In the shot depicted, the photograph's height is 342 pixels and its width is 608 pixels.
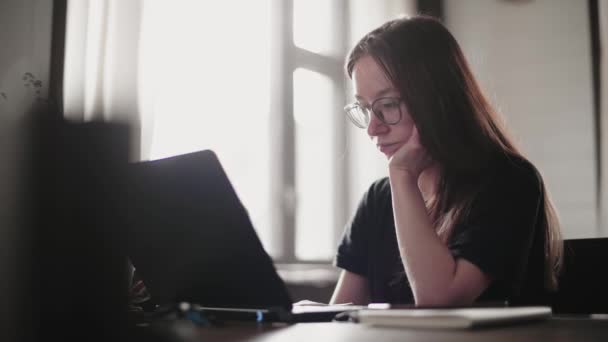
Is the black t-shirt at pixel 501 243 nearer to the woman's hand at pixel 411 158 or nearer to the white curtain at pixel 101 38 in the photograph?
the woman's hand at pixel 411 158

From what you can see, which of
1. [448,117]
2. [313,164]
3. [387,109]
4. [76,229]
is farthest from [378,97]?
[313,164]

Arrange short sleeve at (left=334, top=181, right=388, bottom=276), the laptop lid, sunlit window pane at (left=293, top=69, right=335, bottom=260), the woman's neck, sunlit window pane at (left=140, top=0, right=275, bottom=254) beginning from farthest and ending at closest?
1. sunlit window pane at (left=293, top=69, right=335, bottom=260)
2. sunlit window pane at (left=140, top=0, right=275, bottom=254)
3. short sleeve at (left=334, top=181, right=388, bottom=276)
4. the woman's neck
5. the laptop lid

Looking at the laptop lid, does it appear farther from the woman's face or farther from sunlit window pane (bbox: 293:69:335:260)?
sunlit window pane (bbox: 293:69:335:260)

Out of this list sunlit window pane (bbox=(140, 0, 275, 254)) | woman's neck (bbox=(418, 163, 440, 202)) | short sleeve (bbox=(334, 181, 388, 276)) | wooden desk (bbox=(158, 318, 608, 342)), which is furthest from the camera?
sunlit window pane (bbox=(140, 0, 275, 254))

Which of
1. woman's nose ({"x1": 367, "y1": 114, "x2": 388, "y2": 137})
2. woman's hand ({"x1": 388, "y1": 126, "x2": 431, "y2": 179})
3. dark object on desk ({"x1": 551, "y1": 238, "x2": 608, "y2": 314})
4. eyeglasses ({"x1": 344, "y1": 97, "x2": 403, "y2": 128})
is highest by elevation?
eyeglasses ({"x1": 344, "y1": 97, "x2": 403, "y2": 128})

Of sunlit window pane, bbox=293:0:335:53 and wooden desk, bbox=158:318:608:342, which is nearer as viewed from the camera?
wooden desk, bbox=158:318:608:342

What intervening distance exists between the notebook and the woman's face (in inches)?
22.0

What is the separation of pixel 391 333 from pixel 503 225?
1.65 ft

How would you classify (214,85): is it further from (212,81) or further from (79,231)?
(79,231)

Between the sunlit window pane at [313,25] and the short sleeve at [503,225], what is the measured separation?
5.67 feet

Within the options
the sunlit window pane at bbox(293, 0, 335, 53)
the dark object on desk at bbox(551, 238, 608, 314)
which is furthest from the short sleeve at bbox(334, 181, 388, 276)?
the sunlit window pane at bbox(293, 0, 335, 53)

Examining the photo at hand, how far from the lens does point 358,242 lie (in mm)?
1513

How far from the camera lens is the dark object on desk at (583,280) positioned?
1.13 meters

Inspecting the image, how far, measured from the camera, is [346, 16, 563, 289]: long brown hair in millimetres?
1235
